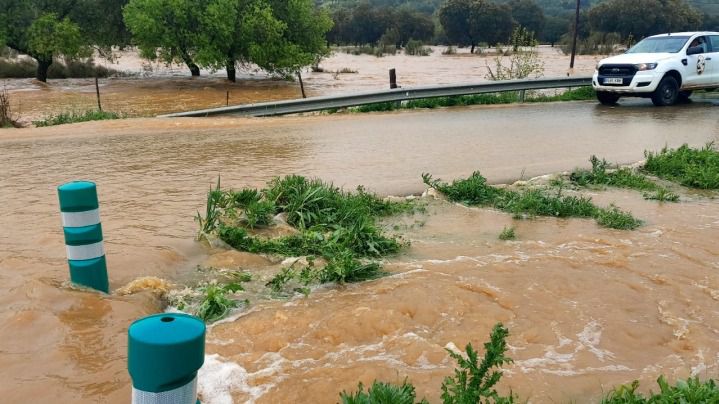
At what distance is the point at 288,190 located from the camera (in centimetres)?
664

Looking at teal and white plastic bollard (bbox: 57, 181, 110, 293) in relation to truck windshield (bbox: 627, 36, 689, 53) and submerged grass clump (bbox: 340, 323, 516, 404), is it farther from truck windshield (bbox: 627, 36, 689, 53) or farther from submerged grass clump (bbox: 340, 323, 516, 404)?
truck windshield (bbox: 627, 36, 689, 53)

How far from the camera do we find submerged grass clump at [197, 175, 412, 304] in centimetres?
489

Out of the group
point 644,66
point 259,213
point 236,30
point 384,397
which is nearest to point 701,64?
point 644,66

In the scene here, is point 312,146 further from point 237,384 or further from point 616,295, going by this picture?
point 237,384

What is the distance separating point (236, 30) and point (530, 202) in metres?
22.5

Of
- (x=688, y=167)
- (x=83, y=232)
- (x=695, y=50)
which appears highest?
(x=695, y=50)

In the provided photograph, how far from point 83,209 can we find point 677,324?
4.10 metres

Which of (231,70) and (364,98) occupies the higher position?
(231,70)

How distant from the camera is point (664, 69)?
627 inches

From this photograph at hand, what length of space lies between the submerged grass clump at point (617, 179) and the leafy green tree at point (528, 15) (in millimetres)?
71033

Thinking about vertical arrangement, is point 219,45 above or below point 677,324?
above

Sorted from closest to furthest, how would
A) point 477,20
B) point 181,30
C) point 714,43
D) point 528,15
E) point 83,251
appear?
point 83,251
point 714,43
point 181,30
point 477,20
point 528,15

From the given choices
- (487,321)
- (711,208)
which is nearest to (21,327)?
(487,321)

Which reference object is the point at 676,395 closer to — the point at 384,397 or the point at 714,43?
the point at 384,397
